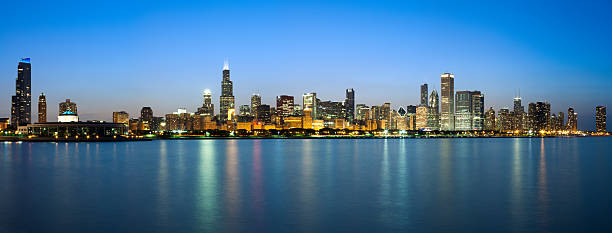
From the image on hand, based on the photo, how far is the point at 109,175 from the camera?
47344 millimetres

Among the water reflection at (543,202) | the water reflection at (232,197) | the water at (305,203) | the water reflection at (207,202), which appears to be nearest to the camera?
the water at (305,203)

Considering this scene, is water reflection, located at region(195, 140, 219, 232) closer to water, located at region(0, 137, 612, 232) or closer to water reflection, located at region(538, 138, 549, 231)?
water, located at region(0, 137, 612, 232)

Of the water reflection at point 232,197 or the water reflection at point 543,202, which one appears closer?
the water reflection at point 232,197

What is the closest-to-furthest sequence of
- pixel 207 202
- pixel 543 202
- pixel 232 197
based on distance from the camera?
pixel 207 202, pixel 543 202, pixel 232 197

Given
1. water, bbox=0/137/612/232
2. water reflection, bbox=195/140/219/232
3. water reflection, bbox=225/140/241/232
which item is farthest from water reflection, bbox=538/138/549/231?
water reflection, bbox=195/140/219/232

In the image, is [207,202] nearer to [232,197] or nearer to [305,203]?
[232,197]

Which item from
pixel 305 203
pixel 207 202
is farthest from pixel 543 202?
pixel 207 202

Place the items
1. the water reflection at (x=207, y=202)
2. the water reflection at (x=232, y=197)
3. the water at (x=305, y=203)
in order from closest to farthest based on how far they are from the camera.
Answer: the water at (x=305, y=203) → the water reflection at (x=232, y=197) → the water reflection at (x=207, y=202)

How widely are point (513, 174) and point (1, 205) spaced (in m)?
42.2

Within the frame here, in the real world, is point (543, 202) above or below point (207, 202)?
below

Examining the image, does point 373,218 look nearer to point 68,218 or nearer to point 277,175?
point 68,218

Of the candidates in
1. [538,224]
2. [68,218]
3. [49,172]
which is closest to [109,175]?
[49,172]

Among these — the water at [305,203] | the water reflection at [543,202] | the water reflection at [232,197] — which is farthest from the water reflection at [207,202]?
the water reflection at [543,202]

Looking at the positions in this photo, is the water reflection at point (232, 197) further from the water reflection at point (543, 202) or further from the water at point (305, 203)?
the water reflection at point (543, 202)
